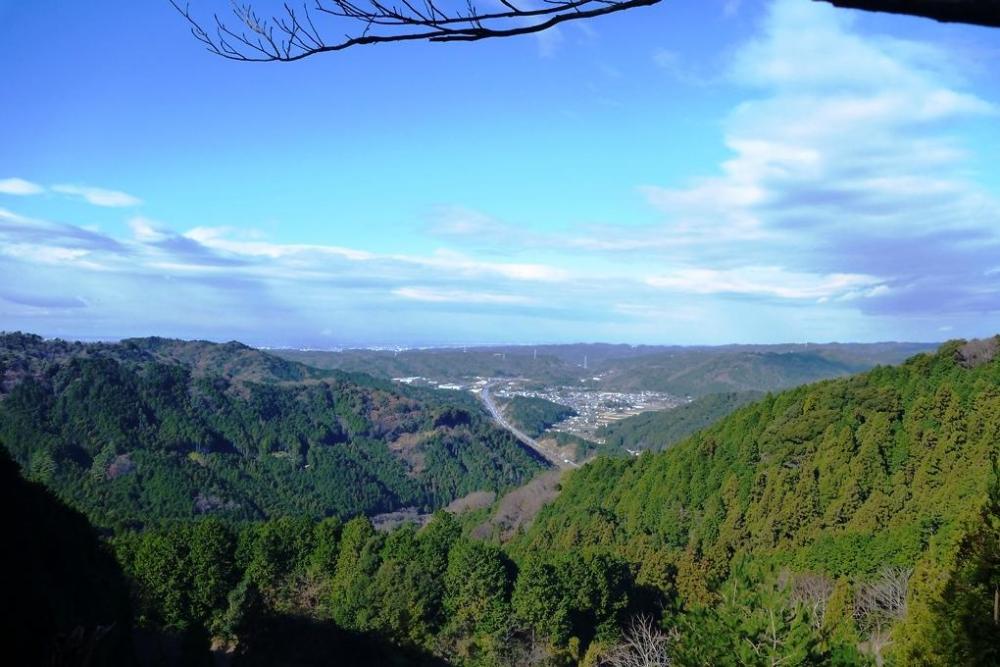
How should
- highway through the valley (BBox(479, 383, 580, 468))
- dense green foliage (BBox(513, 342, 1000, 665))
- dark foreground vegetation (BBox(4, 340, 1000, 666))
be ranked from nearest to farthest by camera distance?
1. dark foreground vegetation (BBox(4, 340, 1000, 666))
2. dense green foliage (BBox(513, 342, 1000, 665))
3. highway through the valley (BBox(479, 383, 580, 468))

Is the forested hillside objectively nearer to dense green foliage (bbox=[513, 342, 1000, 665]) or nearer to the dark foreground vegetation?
the dark foreground vegetation

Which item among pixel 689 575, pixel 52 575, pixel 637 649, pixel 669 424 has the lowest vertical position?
pixel 669 424

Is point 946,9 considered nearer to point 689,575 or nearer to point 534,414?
point 689,575

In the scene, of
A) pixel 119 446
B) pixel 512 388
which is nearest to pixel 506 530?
pixel 119 446

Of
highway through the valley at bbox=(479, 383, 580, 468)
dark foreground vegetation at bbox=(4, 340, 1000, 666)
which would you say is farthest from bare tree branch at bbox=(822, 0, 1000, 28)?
highway through the valley at bbox=(479, 383, 580, 468)

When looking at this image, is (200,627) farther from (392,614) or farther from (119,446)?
(119,446)

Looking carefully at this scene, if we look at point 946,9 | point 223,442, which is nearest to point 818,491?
point 946,9
